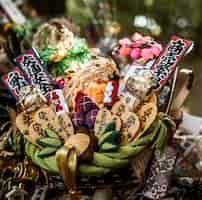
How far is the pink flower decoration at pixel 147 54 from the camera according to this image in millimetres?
1168

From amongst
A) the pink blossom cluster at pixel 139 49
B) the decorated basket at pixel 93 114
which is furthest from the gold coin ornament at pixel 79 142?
the pink blossom cluster at pixel 139 49

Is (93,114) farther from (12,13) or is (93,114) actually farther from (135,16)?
(135,16)

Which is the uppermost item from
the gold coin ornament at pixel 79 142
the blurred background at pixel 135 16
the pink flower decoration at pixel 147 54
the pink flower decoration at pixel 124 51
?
the pink flower decoration at pixel 147 54

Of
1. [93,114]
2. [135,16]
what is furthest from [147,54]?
[135,16]

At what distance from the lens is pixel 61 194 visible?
1.09 metres

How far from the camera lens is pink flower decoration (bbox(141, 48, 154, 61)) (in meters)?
1.17

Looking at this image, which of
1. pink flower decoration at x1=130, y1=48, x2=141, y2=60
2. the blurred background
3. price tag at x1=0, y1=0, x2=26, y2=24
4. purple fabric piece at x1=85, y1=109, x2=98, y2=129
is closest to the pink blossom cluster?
pink flower decoration at x1=130, y1=48, x2=141, y2=60

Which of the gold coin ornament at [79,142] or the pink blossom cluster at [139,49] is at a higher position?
the pink blossom cluster at [139,49]

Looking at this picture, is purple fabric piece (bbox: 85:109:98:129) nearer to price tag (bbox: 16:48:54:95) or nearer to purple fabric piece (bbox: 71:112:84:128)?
purple fabric piece (bbox: 71:112:84:128)

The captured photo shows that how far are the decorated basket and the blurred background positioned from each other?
5.07ft

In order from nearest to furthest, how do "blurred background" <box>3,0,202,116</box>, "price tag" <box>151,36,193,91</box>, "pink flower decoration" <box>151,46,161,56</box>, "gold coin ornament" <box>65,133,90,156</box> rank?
1. "gold coin ornament" <box>65,133,90,156</box>
2. "price tag" <box>151,36,193,91</box>
3. "pink flower decoration" <box>151,46,161,56</box>
4. "blurred background" <box>3,0,202,116</box>

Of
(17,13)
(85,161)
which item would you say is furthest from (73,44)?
(17,13)

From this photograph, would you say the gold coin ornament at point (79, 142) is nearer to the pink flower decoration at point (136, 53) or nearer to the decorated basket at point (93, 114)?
the decorated basket at point (93, 114)

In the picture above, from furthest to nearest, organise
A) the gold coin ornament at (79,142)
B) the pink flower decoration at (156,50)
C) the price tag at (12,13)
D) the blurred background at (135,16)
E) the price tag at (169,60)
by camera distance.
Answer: the blurred background at (135,16) < the price tag at (12,13) < the pink flower decoration at (156,50) < the price tag at (169,60) < the gold coin ornament at (79,142)
